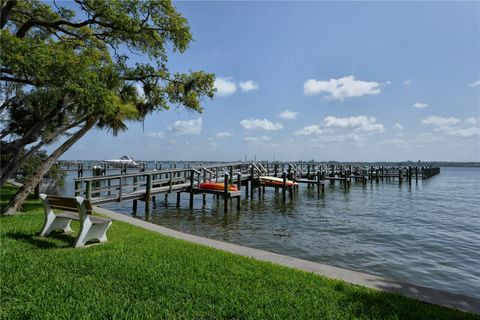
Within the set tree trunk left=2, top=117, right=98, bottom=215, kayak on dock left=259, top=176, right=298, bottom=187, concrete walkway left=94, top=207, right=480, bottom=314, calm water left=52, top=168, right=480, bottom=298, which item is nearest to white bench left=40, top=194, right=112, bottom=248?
concrete walkway left=94, top=207, right=480, bottom=314

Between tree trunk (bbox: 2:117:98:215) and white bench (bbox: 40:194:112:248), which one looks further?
tree trunk (bbox: 2:117:98:215)

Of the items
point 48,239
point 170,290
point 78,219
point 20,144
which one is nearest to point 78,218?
point 78,219

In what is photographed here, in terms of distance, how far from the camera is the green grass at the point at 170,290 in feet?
12.5

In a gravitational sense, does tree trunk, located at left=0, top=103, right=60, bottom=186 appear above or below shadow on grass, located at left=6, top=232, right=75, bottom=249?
above

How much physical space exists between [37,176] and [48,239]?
3783 millimetres

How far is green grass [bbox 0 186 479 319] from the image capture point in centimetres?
380

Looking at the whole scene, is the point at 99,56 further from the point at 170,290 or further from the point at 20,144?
the point at 170,290

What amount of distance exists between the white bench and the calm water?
501cm

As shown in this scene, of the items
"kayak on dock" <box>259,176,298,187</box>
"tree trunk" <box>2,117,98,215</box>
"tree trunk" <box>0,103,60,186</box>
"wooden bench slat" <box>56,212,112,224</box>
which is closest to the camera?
"wooden bench slat" <box>56,212,112,224</box>

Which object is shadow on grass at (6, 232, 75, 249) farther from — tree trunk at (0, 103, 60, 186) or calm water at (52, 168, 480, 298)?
calm water at (52, 168, 480, 298)

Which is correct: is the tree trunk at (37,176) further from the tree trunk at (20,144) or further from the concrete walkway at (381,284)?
the concrete walkway at (381,284)

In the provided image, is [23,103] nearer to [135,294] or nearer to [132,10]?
[132,10]

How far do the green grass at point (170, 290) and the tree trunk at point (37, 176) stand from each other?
4.00m

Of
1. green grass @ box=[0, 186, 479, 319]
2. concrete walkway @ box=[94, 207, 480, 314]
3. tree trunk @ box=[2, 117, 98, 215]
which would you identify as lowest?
concrete walkway @ box=[94, 207, 480, 314]
